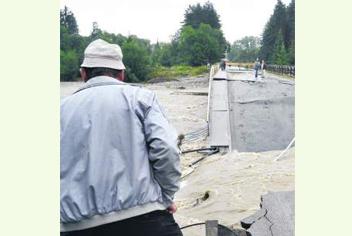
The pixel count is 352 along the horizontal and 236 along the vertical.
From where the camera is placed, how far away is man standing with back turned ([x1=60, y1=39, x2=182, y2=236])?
133 cm

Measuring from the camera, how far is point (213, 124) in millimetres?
9203

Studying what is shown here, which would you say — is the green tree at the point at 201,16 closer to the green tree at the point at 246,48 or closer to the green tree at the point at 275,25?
the green tree at the point at 246,48

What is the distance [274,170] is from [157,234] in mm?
3933

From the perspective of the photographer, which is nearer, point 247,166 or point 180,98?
point 247,166

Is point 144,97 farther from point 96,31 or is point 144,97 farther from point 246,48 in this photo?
point 246,48

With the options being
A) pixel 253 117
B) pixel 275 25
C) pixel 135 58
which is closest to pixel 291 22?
pixel 275 25

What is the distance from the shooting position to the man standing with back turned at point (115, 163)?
4.37 feet

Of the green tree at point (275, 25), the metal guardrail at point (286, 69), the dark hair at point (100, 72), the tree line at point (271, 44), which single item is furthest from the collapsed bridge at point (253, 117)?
the dark hair at point (100, 72)

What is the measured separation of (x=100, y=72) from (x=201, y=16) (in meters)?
3.43

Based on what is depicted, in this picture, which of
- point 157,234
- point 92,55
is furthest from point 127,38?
point 157,234

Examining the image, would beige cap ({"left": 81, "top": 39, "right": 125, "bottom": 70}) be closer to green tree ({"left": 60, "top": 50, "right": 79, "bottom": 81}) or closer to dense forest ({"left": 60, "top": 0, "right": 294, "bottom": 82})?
green tree ({"left": 60, "top": 50, "right": 79, "bottom": 81})

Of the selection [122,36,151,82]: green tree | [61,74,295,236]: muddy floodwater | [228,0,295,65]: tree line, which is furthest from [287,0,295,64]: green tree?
[122,36,151,82]: green tree

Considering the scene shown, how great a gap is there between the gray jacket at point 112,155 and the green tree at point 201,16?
3160 millimetres
